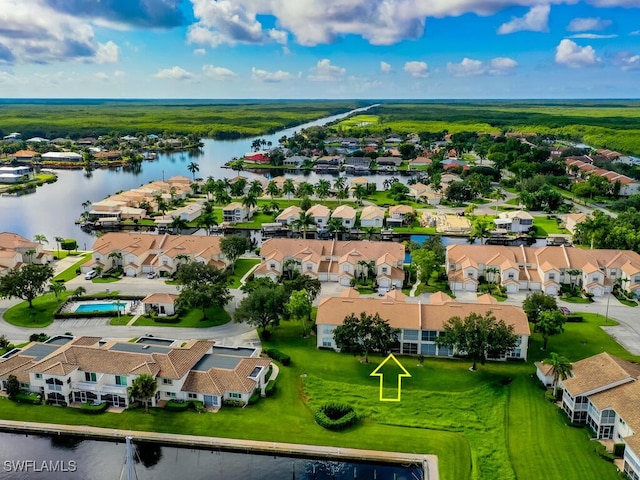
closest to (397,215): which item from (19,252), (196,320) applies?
(196,320)

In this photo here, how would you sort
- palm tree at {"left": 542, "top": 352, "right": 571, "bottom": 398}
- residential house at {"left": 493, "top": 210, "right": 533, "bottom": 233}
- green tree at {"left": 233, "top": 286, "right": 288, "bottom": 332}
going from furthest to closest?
residential house at {"left": 493, "top": 210, "right": 533, "bottom": 233} < green tree at {"left": 233, "top": 286, "right": 288, "bottom": 332} < palm tree at {"left": 542, "top": 352, "right": 571, "bottom": 398}

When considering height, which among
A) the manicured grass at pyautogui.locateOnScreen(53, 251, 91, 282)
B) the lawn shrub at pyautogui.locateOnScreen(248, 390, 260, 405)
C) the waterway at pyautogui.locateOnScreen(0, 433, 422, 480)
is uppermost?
the lawn shrub at pyautogui.locateOnScreen(248, 390, 260, 405)

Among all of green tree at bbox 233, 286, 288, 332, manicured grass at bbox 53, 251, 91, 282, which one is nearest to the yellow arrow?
green tree at bbox 233, 286, 288, 332

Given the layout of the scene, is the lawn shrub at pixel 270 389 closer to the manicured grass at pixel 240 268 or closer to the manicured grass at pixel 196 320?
the manicured grass at pixel 196 320

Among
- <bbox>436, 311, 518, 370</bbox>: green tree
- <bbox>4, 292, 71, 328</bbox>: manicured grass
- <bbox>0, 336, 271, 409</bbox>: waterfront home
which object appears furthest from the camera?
<bbox>4, 292, 71, 328</bbox>: manicured grass

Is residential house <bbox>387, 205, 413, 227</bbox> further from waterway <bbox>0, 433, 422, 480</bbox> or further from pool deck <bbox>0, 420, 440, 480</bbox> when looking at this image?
waterway <bbox>0, 433, 422, 480</bbox>

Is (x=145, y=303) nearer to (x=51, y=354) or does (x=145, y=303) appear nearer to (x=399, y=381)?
(x=51, y=354)
